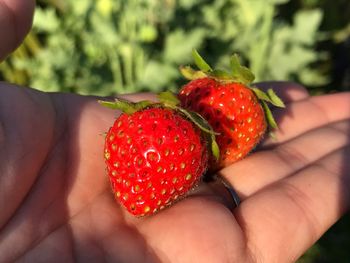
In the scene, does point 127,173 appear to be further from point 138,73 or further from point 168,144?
point 138,73

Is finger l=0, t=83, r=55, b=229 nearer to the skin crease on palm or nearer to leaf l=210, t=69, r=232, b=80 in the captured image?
the skin crease on palm

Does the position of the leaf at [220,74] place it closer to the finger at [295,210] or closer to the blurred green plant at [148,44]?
the finger at [295,210]

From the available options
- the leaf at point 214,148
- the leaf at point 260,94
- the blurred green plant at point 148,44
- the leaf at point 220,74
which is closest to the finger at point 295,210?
the leaf at point 214,148

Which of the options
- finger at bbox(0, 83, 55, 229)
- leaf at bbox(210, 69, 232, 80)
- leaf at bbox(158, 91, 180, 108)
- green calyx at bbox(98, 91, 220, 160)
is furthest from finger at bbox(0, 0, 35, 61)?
leaf at bbox(210, 69, 232, 80)

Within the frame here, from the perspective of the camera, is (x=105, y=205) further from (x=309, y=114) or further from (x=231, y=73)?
(x=309, y=114)

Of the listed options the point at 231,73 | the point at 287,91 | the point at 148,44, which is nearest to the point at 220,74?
the point at 231,73

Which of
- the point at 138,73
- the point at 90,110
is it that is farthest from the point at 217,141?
the point at 138,73

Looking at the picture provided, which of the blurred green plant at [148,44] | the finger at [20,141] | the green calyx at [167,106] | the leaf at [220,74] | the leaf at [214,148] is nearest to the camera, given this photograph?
the finger at [20,141]
